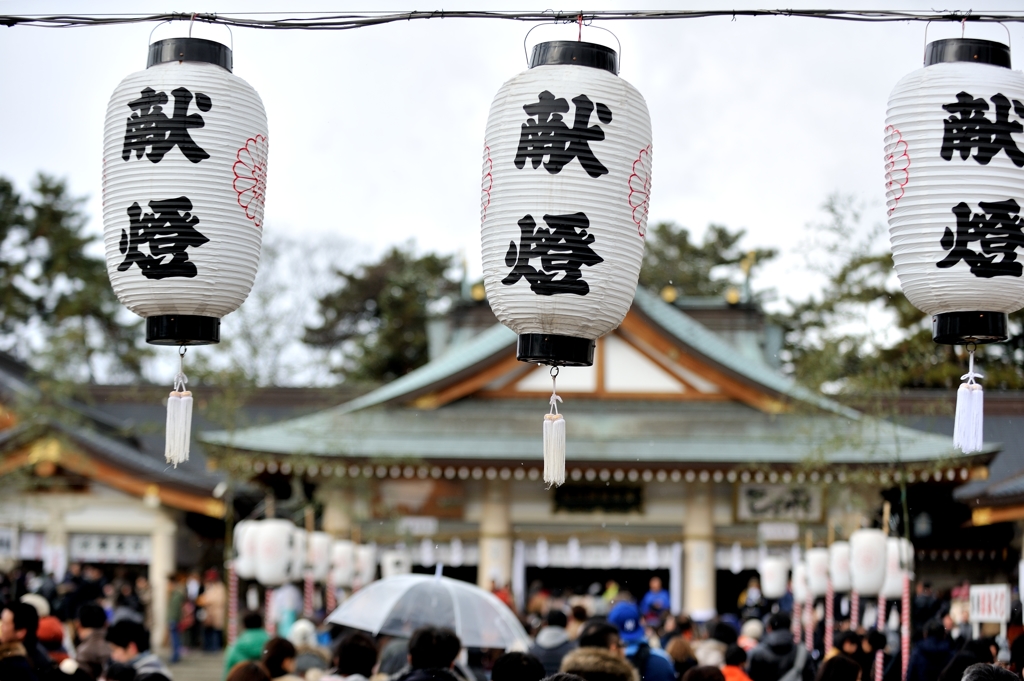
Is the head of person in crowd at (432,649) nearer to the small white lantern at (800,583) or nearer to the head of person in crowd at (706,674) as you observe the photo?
the head of person in crowd at (706,674)

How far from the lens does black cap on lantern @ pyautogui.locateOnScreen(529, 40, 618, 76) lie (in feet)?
19.2

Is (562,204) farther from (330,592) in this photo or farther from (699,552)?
(699,552)

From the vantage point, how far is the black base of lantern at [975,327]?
18.7ft

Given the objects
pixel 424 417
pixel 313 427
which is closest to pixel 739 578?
pixel 424 417

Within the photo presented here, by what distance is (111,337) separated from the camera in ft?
115

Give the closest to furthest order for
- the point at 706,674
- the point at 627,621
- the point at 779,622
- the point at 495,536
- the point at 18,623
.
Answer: the point at 706,674
the point at 18,623
the point at 779,622
the point at 627,621
the point at 495,536

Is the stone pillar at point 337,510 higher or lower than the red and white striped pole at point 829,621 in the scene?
higher

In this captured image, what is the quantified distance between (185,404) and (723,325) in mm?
20592

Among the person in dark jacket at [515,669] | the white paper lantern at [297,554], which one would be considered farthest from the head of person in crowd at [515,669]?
the white paper lantern at [297,554]

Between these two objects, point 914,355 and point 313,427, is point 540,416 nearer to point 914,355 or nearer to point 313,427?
point 313,427

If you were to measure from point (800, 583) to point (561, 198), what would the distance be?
38.1ft

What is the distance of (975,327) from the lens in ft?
18.7

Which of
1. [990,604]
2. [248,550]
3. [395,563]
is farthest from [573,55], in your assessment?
[395,563]

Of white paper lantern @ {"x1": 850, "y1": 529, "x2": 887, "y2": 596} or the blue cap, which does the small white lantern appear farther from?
the blue cap
